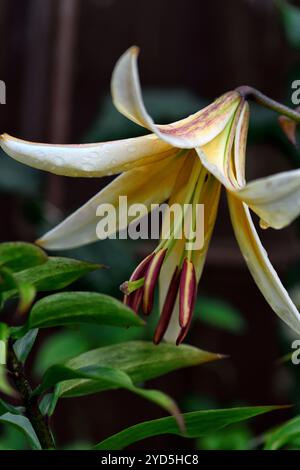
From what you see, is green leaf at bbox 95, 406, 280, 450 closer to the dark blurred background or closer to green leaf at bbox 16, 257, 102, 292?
green leaf at bbox 16, 257, 102, 292

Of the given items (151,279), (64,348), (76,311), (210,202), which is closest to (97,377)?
(76,311)

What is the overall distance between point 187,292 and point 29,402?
17 centimetres

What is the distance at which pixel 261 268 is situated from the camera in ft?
2.21

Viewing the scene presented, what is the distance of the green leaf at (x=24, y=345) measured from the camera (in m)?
0.55

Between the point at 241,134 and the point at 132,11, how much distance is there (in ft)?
5.54

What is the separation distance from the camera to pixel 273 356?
238 centimetres

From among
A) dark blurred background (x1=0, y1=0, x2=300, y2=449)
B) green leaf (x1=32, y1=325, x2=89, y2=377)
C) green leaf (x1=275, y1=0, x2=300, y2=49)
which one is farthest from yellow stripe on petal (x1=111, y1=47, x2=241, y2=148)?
dark blurred background (x1=0, y1=0, x2=300, y2=449)

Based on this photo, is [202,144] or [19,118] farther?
[19,118]

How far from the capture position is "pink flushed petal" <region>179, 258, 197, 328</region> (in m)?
0.64

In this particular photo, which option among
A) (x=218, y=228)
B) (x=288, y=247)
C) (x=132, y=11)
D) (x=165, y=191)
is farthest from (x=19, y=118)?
(x=165, y=191)

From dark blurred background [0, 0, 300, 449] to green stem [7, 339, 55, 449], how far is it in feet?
5.37

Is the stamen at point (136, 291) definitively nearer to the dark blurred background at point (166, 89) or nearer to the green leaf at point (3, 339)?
the green leaf at point (3, 339)

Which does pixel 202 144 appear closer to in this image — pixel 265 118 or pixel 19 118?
pixel 265 118

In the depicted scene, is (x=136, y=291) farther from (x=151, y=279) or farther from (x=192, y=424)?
(x=192, y=424)
